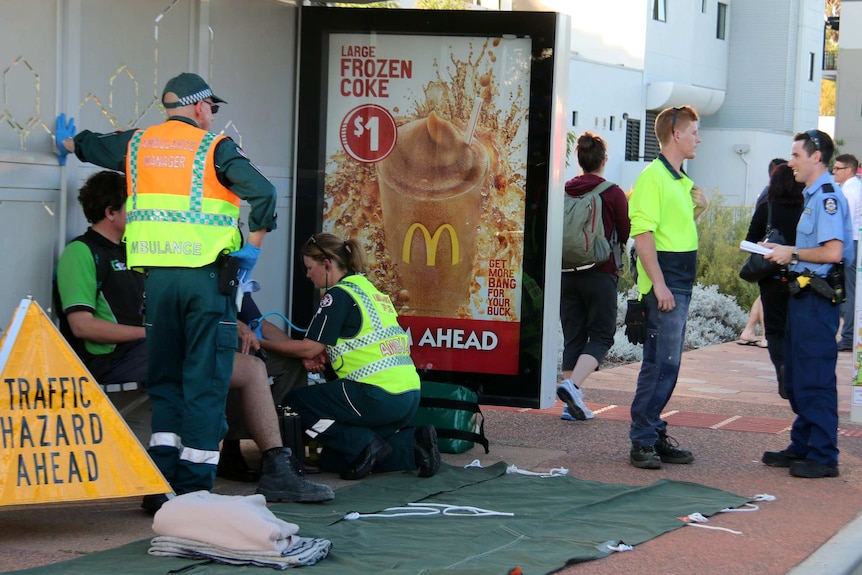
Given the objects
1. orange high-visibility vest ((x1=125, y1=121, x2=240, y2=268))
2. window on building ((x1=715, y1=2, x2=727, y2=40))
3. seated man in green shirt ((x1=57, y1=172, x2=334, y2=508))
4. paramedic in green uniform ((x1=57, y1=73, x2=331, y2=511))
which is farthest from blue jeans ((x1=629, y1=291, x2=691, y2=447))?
window on building ((x1=715, y1=2, x2=727, y2=40))

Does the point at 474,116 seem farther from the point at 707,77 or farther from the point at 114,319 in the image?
the point at 707,77

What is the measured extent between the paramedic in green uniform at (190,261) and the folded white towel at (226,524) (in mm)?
811

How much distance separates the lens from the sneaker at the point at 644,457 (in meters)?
7.18

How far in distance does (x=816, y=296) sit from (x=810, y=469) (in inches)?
38.3

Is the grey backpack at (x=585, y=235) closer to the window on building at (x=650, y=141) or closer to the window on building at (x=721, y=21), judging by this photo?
the window on building at (x=650, y=141)

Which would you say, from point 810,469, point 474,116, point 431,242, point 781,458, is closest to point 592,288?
point 431,242

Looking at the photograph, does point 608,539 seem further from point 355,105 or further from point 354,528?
point 355,105

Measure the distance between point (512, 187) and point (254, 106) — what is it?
5.51ft

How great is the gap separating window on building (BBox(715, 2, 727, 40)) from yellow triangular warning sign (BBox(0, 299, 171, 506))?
36.0 m

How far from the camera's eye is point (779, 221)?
25.4 ft

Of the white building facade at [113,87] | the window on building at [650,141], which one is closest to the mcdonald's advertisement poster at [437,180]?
the white building facade at [113,87]

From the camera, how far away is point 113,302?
6.09m

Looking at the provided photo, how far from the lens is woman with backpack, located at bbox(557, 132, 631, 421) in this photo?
28.5ft

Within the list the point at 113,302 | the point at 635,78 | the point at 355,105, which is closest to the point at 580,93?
the point at 635,78
